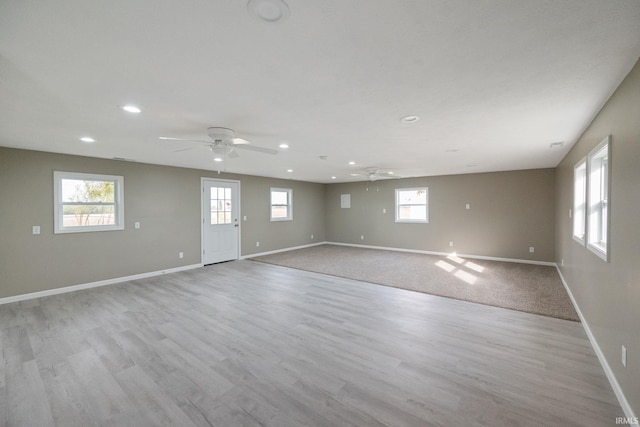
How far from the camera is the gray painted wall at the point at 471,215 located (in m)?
6.26

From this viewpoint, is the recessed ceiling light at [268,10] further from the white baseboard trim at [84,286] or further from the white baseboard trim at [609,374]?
the white baseboard trim at [84,286]

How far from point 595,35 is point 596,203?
220 cm

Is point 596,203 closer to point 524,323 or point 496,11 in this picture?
point 524,323

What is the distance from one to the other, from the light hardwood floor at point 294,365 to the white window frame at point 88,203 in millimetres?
1203

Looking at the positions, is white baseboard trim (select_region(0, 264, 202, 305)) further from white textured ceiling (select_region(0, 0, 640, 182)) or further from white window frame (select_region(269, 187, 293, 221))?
white window frame (select_region(269, 187, 293, 221))

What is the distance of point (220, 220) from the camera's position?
21.8ft

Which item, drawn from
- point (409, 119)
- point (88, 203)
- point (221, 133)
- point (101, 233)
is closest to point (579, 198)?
point (409, 119)

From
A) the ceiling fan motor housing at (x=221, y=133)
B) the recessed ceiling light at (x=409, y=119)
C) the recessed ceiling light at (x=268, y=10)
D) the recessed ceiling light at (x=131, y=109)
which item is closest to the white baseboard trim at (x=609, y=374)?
the recessed ceiling light at (x=409, y=119)

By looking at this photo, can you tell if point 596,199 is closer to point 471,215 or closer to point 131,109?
point 471,215

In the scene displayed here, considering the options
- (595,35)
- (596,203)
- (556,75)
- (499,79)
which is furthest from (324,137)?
(596,203)

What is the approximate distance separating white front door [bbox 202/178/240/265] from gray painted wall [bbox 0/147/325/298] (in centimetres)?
17

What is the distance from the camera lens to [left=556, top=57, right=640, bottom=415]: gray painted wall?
5.47ft

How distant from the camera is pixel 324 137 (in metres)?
3.48

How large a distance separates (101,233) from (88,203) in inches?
22.4
